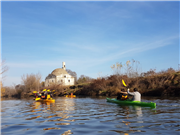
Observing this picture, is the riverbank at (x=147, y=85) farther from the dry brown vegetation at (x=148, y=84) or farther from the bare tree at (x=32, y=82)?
the bare tree at (x=32, y=82)

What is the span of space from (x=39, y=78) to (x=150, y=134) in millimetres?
38352

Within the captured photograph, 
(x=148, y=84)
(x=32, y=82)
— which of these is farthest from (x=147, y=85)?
(x=32, y=82)

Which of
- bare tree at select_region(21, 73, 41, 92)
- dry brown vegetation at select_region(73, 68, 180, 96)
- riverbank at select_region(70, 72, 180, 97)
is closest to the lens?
riverbank at select_region(70, 72, 180, 97)

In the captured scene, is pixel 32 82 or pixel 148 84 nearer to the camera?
pixel 148 84

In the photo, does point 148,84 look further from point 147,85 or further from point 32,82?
point 32,82

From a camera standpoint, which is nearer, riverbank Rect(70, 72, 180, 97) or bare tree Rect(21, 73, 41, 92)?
riverbank Rect(70, 72, 180, 97)

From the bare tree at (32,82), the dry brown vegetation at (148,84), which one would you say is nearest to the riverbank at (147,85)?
the dry brown vegetation at (148,84)

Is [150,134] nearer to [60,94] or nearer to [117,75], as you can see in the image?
[117,75]

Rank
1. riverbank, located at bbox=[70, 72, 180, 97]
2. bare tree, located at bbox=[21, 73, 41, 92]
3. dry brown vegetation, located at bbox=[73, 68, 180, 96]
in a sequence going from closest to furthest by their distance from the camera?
riverbank, located at bbox=[70, 72, 180, 97] → dry brown vegetation, located at bbox=[73, 68, 180, 96] → bare tree, located at bbox=[21, 73, 41, 92]

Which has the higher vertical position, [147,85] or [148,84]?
[148,84]

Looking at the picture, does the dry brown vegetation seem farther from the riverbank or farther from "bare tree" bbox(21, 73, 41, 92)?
"bare tree" bbox(21, 73, 41, 92)

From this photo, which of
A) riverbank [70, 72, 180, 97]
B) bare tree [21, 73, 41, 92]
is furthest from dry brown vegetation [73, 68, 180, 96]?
bare tree [21, 73, 41, 92]

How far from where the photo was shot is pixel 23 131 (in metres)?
5.95

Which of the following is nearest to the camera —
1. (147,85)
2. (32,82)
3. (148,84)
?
(147,85)
